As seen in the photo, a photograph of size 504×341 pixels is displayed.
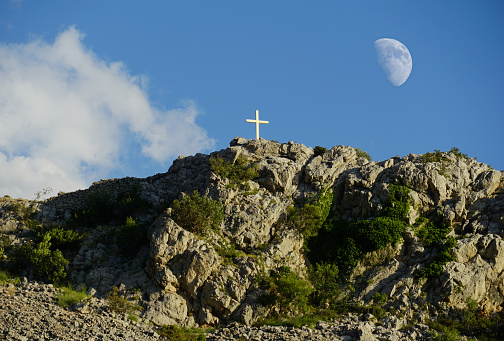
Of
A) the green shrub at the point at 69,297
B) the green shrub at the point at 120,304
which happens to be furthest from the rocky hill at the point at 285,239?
the green shrub at the point at 69,297

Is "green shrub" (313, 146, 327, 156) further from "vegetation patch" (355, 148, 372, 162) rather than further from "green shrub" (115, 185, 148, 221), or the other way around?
"green shrub" (115, 185, 148, 221)

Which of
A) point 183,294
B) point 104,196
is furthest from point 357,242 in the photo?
point 104,196

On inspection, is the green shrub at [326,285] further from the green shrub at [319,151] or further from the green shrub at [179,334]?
the green shrub at [319,151]

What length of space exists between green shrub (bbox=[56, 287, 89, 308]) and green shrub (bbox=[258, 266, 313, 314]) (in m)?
11.6

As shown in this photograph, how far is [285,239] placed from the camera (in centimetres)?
3706

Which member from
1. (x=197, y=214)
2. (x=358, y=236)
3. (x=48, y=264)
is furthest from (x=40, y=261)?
(x=358, y=236)

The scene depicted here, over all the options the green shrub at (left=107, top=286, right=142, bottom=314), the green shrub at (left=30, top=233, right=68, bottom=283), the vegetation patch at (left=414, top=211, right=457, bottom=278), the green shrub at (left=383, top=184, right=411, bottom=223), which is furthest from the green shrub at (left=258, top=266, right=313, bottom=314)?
the green shrub at (left=30, top=233, right=68, bottom=283)

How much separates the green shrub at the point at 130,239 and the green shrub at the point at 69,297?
5.88m

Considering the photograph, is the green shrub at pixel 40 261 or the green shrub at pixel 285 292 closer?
the green shrub at pixel 285 292

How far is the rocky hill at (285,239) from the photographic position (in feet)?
106

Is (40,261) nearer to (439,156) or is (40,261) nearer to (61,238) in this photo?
(61,238)

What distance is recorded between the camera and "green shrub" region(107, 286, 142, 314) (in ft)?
96.7

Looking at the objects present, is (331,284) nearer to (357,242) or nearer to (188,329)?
(357,242)

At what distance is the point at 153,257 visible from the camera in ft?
107
